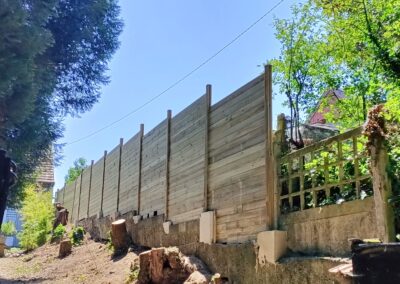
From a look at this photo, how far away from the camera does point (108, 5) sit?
13.5 metres

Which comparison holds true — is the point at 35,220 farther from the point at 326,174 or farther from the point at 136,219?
the point at 326,174

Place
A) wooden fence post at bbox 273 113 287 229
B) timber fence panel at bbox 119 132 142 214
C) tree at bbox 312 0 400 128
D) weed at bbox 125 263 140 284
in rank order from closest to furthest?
wooden fence post at bbox 273 113 287 229 < weed at bbox 125 263 140 284 < tree at bbox 312 0 400 128 < timber fence panel at bbox 119 132 142 214

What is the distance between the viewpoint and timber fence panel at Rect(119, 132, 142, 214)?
1209 cm

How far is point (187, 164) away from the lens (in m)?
9.05

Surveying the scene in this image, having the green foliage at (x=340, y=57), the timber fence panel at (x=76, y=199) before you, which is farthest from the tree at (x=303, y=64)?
the timber fence panel at (x=76, y=199)

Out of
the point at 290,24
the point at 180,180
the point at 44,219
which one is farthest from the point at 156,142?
the point at 44,219

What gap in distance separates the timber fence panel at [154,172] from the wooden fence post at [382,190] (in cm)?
579

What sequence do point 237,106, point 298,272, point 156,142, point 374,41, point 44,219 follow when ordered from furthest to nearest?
point 44,219, point 156,142, point 374,41, point 237,106, point 298,272

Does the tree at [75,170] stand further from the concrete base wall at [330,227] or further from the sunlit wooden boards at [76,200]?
the concrete base wall at [330,227]

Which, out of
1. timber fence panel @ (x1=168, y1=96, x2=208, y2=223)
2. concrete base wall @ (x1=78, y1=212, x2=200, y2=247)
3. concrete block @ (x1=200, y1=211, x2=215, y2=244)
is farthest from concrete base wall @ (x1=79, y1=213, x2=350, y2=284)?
timber fence panel @ (x1=168, y1=96, x2=208, y2=223)

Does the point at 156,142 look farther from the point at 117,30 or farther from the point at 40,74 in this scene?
the point at 117,30

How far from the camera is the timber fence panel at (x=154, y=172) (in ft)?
33.5

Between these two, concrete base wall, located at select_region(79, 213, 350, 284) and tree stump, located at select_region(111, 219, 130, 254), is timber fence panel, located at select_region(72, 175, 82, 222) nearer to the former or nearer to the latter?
tree stump, located at select_region(111, 219, 130, 254)

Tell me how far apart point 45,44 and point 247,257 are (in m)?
6.17
